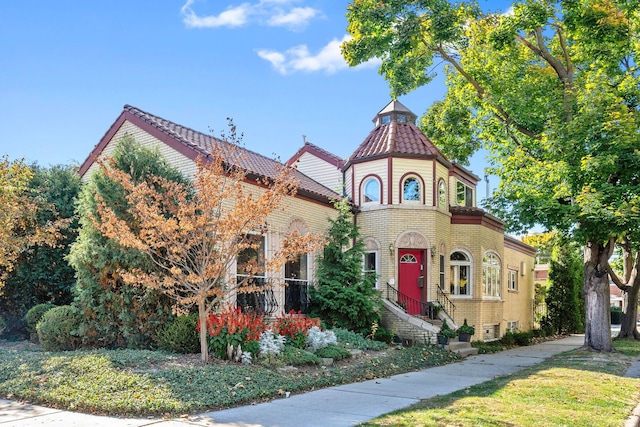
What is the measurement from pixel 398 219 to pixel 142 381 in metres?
11.9

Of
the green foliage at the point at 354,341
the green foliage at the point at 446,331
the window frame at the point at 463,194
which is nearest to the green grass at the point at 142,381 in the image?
the green foliage at the point at 354,341

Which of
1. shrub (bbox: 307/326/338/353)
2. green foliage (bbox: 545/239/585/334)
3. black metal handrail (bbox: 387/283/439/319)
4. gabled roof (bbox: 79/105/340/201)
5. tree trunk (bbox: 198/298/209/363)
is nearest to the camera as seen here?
tree trunk (bbox: 198/298/209/363)

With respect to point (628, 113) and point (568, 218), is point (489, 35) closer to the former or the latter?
point (628, 113)

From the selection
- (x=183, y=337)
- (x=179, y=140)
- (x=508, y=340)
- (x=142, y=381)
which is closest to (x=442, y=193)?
(x=508, y=340)

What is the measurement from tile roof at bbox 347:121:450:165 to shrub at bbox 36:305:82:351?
10877 millimetres

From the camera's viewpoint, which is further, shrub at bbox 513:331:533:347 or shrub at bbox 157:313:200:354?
shrub at bbox 513:331:533:347

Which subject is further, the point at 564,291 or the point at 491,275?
the point at 564,291

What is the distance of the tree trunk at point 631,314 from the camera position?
23.3m

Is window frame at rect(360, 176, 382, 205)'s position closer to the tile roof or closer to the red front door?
the tile roof

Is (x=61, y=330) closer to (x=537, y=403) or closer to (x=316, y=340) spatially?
(x=316, y=340)

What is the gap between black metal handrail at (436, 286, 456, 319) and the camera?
19281mm

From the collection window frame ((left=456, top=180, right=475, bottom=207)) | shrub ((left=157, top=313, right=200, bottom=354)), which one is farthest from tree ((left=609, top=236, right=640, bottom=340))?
shrub ((left=157, top=313, right=200, bottom=354))

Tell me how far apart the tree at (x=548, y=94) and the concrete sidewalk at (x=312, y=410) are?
6466 millimetres

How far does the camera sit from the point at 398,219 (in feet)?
61.4
